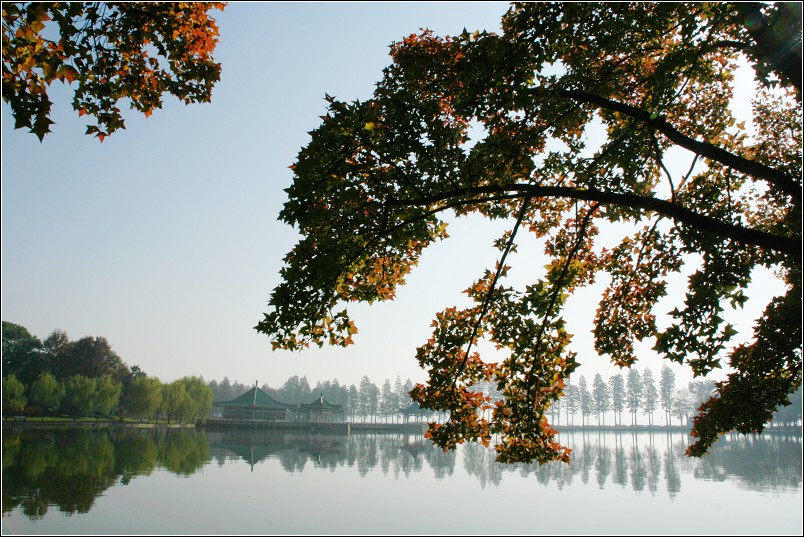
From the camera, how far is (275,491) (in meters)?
19.8

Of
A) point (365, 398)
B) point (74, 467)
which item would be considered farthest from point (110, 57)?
point (365, 398)

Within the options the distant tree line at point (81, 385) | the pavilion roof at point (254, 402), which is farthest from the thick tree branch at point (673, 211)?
the pavilion roof at point (254, 402)

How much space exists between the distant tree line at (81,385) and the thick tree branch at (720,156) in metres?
65.1

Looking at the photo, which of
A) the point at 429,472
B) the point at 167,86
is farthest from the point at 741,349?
the point at 429,472

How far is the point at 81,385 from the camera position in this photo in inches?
2311

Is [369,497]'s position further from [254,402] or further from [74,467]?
[254,402]

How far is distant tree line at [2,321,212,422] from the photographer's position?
186ft

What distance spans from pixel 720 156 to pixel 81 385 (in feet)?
222

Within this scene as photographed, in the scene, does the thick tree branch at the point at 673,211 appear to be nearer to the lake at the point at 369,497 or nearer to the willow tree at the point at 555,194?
the willow tree at the point at 555,194

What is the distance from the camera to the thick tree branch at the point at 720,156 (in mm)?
5750

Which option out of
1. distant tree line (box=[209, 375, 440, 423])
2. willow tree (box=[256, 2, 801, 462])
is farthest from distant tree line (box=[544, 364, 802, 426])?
willow tree (box=[256, 2, 801, 462])

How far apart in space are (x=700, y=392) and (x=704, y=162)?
13569cm

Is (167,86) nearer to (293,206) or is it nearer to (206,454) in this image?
(293,206)

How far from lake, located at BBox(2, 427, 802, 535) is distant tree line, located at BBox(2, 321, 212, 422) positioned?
3139cm
